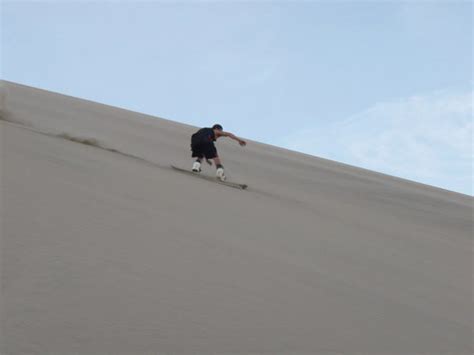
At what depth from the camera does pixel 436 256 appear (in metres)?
3.51

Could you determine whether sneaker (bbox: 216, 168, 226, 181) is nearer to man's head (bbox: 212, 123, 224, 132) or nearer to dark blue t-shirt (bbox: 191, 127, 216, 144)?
dark blue t-shirt (bbox: 191, 127, 216, 144)

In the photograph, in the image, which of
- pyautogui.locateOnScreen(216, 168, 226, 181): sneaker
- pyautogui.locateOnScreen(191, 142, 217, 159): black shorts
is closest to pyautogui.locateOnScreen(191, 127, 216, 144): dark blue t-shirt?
pyautogui.locateOnScreen(191, 142, 217, 159): black shorts

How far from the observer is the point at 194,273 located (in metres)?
2.03

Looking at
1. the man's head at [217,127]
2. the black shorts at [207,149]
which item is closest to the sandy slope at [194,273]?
the black shorts at [207,149]

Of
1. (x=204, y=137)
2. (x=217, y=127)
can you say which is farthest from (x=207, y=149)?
(x=217, y=127)

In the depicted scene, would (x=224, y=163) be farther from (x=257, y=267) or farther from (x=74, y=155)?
(x=257, y=267)

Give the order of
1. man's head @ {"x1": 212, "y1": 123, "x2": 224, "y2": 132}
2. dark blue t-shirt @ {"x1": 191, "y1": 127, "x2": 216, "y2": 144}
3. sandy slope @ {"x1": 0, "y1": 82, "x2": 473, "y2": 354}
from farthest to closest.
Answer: man's head @ {"x1": 212, "y1": 123, "x2": 224, "y2": 132} → dark blue t-shirt @ {"x1": 191, "y1": 127, "x2": 216, "y2": 144} → sandy slope @ {"x1": 0, "y1": 82, "x2": 473, "y2": 354}

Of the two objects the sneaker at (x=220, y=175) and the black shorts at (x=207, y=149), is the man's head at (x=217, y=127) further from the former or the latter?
the sneaker at (x=220, y=175)

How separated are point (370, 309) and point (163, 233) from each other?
3.49ft

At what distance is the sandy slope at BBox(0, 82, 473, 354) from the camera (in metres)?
1.52

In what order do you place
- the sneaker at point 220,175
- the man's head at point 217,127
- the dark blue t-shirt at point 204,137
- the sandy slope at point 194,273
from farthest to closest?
the man's head at point 217,127 → the dark blue t-shirt at point 204,137 → the sneaker at point 220,175 → the sandy slope at point 194,273

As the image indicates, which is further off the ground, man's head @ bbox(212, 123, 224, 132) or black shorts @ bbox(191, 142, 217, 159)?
man's head @ bbox(212, 123, 224, 132)

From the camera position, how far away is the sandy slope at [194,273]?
152 cm

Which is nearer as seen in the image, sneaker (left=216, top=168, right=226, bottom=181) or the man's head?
sneaker (left=216, top=168, right=226, bottom=181)
